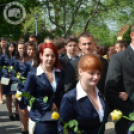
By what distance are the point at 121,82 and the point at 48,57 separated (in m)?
0.92

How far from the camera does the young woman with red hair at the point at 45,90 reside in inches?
140

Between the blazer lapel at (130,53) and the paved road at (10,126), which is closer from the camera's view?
the blazer lapel at (130,53)

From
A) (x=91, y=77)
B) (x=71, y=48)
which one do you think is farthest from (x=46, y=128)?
(x=71, y=48)

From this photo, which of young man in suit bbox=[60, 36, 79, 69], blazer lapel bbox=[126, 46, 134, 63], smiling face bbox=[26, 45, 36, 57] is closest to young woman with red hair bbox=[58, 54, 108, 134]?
blazer lapel bbox=[126, 46, 134, 63]

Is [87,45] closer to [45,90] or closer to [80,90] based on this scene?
[45,90]

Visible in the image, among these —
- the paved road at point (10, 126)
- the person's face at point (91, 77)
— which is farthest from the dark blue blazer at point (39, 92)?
the paved road at point (10, 126)

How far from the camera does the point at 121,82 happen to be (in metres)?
3.31

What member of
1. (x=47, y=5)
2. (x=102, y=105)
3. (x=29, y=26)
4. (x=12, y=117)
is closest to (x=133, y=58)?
(x=102, y=105)

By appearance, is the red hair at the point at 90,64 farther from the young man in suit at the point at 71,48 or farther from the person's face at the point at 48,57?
the young man in suit at the point at 71,48

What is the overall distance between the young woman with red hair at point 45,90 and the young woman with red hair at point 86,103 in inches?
32.3

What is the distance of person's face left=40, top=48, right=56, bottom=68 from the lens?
3.61 m

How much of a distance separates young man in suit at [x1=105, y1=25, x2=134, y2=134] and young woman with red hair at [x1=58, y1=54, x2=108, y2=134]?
50 centimetres

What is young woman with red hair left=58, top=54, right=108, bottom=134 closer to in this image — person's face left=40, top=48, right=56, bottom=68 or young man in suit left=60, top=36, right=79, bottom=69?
person's face left=40, top=48, right=56, bottom=68

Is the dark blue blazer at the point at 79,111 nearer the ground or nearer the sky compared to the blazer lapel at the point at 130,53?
nearer the ground
